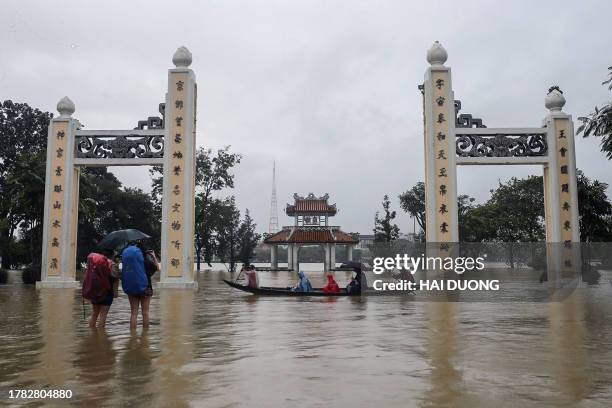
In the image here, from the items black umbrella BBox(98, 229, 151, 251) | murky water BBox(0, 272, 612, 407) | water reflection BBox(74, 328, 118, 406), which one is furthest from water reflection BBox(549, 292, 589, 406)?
black umbrella BBox(98, 229, 151, 251)

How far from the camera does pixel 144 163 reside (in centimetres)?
1938

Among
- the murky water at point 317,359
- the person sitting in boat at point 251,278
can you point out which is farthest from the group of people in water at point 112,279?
the person sitting in boat at point 251,278

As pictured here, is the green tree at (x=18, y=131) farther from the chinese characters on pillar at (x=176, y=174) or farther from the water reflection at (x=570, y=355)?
the water reflection at (x=570, y=355)

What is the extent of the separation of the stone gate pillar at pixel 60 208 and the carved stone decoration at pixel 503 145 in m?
13.8

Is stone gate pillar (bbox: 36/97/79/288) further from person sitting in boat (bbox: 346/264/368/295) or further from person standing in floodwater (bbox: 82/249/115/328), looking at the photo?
person standing in floodwater (bbox: 82/249/115/328)

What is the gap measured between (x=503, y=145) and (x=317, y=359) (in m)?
15.4

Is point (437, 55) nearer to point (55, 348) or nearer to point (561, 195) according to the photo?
point (561, 195)

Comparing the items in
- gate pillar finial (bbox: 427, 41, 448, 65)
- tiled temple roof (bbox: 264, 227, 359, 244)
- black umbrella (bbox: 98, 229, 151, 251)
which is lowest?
black umbrella (bbox: 98, 229, 151, 251)

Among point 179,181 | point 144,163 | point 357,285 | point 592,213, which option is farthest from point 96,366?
point 592,213

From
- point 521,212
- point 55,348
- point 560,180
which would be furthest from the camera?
point 521,212

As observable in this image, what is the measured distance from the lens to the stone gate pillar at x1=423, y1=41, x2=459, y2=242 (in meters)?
18.3

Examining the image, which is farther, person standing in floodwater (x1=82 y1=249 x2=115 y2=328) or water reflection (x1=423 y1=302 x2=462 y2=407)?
person standing in floodwater (x1=82 y1=249 x2=115 y2=328)

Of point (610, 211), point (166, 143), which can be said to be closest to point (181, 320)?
point (166, 143)

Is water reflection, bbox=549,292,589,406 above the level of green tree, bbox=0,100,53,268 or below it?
below
